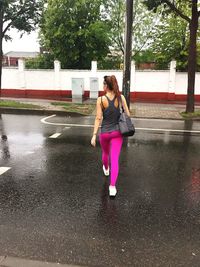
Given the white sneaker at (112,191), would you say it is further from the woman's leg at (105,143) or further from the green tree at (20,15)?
the green tree at (20,15)

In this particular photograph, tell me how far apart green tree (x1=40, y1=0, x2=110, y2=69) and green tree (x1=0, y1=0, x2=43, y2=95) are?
5.62 meters

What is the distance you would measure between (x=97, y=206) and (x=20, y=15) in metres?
14.5

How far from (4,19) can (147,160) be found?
12.8 meters

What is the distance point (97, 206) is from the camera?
3.94 m

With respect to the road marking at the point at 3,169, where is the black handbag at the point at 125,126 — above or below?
above

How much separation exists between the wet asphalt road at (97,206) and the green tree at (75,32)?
16.7 metres

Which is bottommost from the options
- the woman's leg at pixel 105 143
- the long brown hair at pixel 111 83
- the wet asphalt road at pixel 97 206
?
the wet asphalt road at pixel 97 206

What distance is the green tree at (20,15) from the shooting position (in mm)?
15062

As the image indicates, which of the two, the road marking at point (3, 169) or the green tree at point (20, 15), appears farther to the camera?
the green tree at point (20, 15)

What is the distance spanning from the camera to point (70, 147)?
7.21 metres

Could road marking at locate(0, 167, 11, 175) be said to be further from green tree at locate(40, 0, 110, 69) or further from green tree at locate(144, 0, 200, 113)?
green tree at locate(40, 0, 110, 69)

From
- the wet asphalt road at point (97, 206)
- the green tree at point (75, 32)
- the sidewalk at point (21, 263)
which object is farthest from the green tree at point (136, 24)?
the sidewalk at point (21, 263)

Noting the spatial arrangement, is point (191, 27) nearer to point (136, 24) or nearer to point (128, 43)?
point (128, 43)

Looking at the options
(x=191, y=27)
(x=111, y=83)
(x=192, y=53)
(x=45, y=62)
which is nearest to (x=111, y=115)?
(x=111, y=83)
